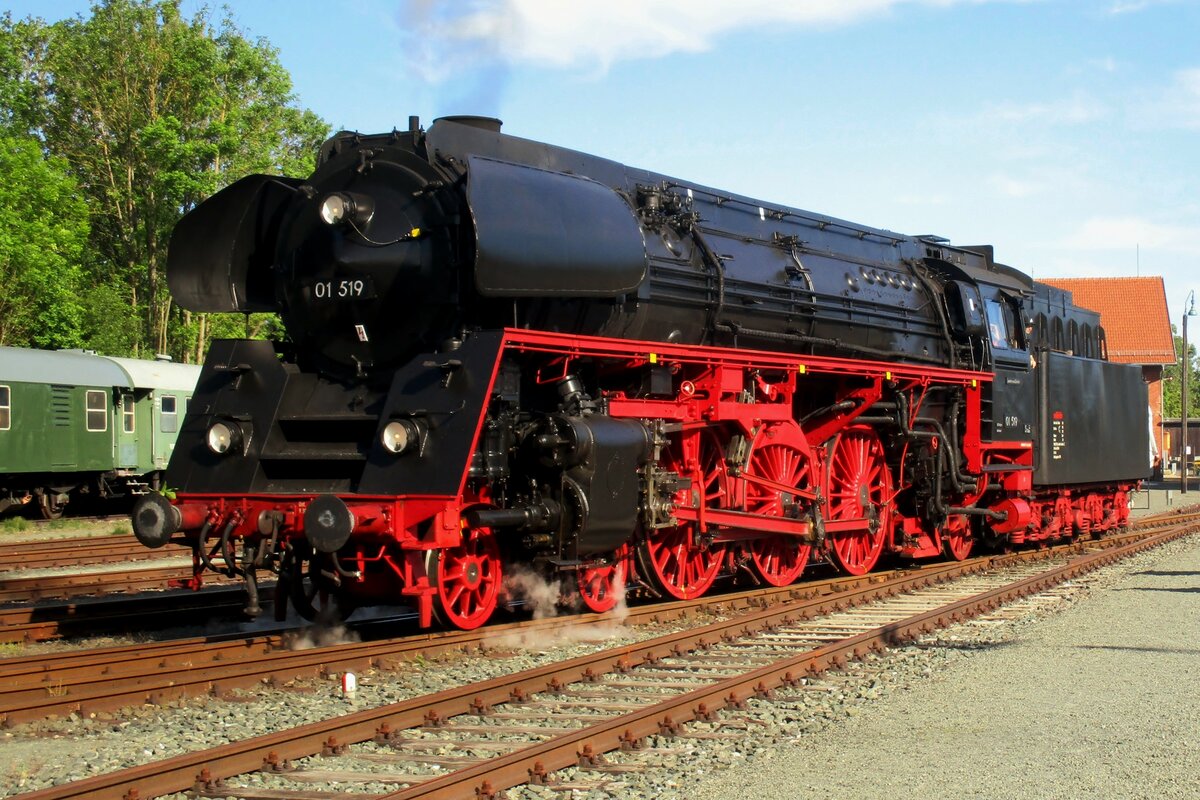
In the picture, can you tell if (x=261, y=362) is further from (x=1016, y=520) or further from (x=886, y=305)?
(x=1016, y=520)

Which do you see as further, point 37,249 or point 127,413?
point 37,249

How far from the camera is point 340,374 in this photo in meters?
9.52

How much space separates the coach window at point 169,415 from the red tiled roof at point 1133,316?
143ft

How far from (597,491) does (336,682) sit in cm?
235

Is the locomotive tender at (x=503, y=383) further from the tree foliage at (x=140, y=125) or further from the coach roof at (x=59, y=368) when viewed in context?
the tree foliage at (x=140, y=125)

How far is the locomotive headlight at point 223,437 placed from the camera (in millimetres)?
9125

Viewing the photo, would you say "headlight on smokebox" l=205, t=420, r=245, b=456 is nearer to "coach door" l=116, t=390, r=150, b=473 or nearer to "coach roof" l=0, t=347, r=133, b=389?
"coach roof" l=0, t=347, r=133, b=389

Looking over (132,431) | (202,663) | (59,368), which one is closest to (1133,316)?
(132,431)

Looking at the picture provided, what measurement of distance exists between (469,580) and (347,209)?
9.35 ft

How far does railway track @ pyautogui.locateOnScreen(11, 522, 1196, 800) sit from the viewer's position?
17.8 feet

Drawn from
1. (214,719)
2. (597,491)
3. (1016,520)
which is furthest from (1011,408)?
(214,719)

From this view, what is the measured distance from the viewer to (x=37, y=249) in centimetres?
3025

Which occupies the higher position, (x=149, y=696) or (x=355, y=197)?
(x=355, y=197)

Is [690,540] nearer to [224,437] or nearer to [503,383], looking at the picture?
[503,383]
